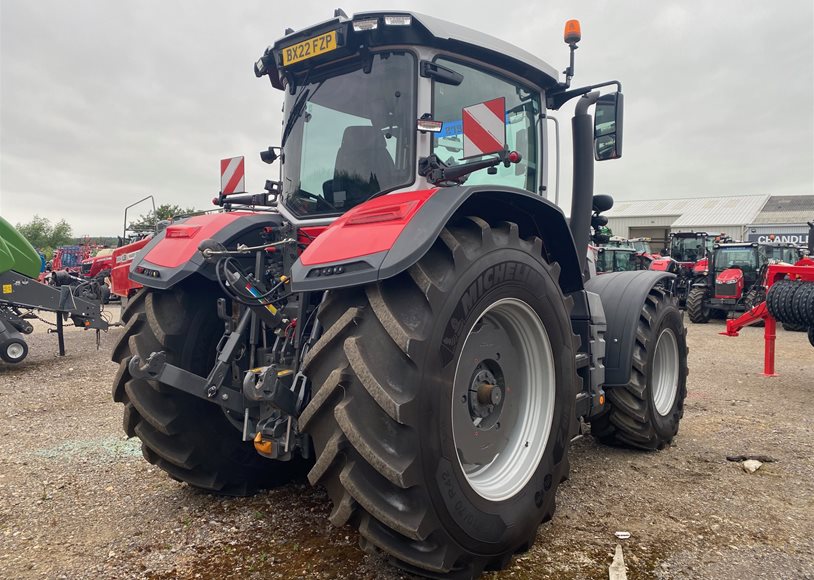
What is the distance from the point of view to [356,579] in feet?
7.74

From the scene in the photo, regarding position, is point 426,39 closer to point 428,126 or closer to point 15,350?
point 428,126

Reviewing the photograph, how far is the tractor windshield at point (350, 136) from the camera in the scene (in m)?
2.80

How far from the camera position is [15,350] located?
771 cm

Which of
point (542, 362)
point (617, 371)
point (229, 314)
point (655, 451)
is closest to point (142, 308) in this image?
point (229, 314)

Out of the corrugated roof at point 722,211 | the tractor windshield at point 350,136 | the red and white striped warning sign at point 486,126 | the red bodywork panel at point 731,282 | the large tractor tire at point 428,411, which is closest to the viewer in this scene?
the large tractor tire at point 428,411

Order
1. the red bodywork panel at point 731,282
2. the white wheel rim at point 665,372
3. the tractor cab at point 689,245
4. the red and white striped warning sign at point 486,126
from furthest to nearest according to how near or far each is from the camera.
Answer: the tractor cab at point 689,245
the red bodywork panel at point 731,282
the white wheel rim at point 665,372
the red and white striped warning sign at point 486,126

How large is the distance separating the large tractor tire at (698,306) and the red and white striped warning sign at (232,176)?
547 inches

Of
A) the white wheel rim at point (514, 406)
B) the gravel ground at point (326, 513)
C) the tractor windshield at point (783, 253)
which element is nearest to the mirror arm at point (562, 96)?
the white wheel rim at point (514, 406)

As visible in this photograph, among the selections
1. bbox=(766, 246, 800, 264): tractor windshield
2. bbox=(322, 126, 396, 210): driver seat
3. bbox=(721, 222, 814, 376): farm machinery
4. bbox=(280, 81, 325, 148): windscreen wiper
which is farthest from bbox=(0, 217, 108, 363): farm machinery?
bbox=(766, 246, 800, 264): tractor windshield

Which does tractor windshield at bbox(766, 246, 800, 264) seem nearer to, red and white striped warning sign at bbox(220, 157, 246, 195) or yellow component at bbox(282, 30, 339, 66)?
red and white striped warning sign at bbox(220, 157, 246, 195)

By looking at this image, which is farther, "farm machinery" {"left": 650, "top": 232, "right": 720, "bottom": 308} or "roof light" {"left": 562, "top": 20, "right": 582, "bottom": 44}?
"farm machinery" {"left": 650, "top": 232, "right": 720, "bottom": 308}

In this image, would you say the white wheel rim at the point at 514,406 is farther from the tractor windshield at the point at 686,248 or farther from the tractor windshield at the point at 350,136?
the tractor windshield at the point at 686,248

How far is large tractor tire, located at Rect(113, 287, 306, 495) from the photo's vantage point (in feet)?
9.49

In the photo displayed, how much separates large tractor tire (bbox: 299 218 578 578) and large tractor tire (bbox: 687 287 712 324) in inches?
542
